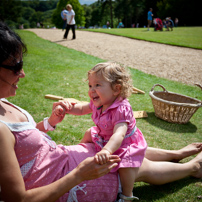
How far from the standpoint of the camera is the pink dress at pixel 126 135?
1.82 meters

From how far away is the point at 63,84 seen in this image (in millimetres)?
5469

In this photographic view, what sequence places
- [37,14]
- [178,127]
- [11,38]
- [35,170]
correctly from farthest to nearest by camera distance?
[37,14]
[178,127]
[35,170]
[11,38]

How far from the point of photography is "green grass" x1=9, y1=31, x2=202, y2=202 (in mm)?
2215

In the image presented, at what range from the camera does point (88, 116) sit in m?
3.92

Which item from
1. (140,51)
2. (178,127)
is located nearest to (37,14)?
(140,51)

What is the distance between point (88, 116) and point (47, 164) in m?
2.41

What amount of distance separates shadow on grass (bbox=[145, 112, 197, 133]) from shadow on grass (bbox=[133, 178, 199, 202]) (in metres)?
1.44

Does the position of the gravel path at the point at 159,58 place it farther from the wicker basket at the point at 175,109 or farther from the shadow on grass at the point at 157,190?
the shadow on grass at the point at 157,190

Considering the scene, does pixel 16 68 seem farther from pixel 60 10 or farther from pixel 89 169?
pixel 60 10

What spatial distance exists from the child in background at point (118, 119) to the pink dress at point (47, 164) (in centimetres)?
14

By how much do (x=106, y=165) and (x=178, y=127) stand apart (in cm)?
274

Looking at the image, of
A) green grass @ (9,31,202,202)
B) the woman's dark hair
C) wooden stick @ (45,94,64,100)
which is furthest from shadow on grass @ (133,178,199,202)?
wooden stick @ (45,94,64,100)

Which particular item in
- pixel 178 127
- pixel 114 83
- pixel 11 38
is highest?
pixel 11 38

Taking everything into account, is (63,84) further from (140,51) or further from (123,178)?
(140,51)
